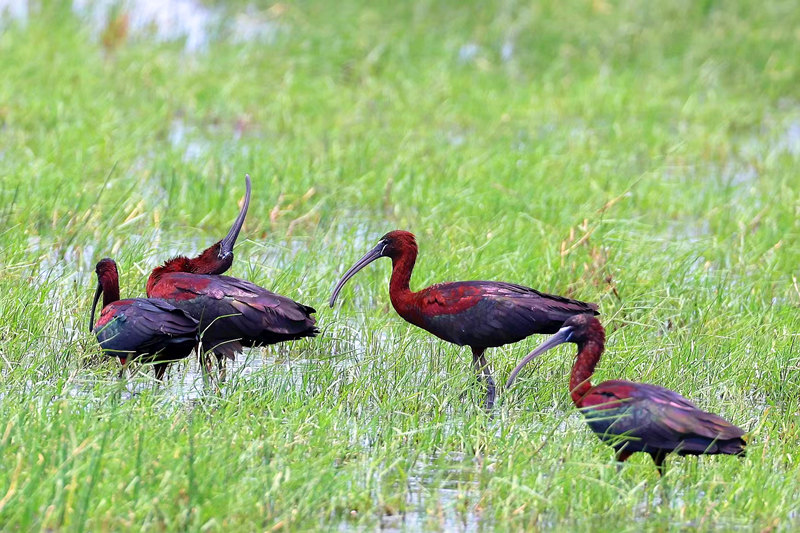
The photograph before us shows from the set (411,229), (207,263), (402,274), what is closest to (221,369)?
(207,263)

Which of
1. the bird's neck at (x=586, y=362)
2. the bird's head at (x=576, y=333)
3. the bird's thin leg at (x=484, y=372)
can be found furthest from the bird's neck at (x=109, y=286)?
the bird's neck at (x=586, y=362)

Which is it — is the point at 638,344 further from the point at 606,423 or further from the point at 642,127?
the point at 642,127

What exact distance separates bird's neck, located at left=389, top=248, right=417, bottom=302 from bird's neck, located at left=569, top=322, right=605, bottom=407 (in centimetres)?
114

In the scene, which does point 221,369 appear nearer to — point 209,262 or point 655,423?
point 209,262

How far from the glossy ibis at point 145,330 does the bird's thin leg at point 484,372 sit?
1.28 metres

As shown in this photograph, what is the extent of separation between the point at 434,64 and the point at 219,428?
861cm

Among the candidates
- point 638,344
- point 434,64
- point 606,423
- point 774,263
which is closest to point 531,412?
point 606,423

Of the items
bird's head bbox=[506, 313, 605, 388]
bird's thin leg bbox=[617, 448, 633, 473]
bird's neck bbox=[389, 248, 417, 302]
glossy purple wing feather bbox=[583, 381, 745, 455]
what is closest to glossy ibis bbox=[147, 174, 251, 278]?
bird's neck bbox=[389, 248, 417, 302]

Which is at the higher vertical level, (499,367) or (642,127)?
(642,127)

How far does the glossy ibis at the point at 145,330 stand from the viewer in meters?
5.59

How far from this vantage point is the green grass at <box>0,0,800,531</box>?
460cm

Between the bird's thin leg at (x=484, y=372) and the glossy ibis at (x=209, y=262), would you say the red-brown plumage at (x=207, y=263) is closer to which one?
the glossy ibis at (x=209, y=262)

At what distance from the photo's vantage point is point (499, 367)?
20.7 feet

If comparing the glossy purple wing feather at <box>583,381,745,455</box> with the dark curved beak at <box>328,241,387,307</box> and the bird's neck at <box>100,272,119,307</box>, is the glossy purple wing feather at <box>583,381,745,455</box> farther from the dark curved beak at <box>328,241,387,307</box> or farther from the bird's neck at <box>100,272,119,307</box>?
the bird's neck at <box>100,272,119,307</box>
